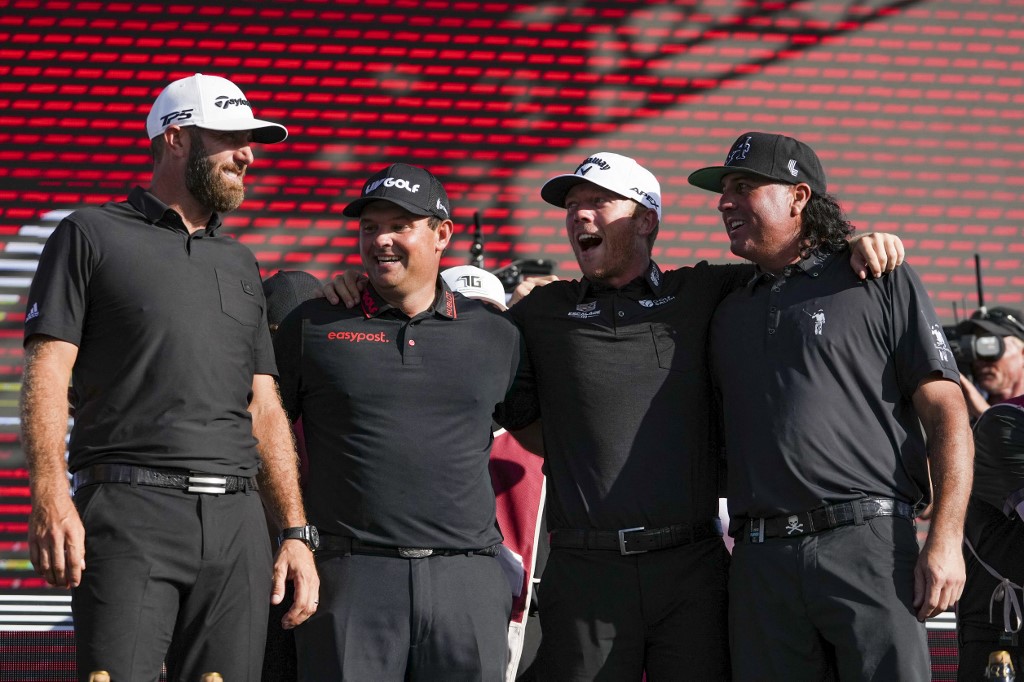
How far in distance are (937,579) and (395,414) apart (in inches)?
54.8

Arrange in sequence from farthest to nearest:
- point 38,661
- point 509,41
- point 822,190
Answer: point 509,41 < point 38,661 < point 822,190

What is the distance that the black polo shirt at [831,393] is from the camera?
3055 mm

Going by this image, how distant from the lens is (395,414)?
10.2 ft

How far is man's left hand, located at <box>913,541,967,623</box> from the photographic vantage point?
2895 mm

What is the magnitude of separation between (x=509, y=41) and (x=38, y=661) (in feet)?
13.7

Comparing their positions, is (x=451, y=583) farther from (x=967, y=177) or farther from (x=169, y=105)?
(x=967, y=177)

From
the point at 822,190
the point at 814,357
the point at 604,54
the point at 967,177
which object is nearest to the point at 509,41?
the point at 604,54

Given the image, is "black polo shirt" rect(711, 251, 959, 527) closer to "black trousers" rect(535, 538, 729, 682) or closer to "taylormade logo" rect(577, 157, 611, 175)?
"black trousers" rect(535, 538, 729, 682)

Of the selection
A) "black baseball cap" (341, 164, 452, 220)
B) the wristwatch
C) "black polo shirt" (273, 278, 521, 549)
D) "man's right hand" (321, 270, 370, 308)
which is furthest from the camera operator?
the wristwatch

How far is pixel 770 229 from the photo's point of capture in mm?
3393

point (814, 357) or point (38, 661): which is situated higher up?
point (814, 357)

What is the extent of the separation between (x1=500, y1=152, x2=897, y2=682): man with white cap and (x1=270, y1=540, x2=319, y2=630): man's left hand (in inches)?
26.1

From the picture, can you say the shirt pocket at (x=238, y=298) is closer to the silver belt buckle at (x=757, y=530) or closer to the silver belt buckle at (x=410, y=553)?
the silver belt buckle at (x=410, y=553)

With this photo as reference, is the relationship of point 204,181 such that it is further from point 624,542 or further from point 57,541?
point 624,542
